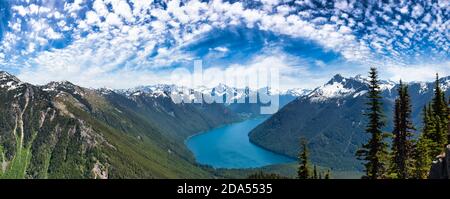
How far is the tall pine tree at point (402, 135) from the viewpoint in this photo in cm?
3288

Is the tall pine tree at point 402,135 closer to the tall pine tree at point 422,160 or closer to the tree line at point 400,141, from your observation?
the tree line at point 400,141

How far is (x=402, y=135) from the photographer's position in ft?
113

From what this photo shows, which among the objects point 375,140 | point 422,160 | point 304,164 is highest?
point 375,140

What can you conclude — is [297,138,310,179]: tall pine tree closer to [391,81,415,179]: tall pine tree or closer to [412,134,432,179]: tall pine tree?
[391,81,415,179]: tall pine tree

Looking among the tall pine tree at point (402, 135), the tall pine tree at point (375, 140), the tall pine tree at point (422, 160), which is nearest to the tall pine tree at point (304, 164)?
the tall pine tree at point (402, 135)

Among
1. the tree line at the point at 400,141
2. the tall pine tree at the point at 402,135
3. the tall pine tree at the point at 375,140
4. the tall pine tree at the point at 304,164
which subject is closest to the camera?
the tall pine tree at the point at 375,140

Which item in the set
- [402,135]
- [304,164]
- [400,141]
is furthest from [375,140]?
[304,164]

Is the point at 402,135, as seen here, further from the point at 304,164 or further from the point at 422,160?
the point at 304,164

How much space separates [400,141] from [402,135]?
960 mm

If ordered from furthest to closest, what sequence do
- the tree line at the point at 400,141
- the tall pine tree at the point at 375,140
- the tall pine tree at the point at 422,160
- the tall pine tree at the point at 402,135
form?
1. the tall pine tree at the point at 422,160
2. the tall pine tree at the point at 402,135
3. the tree line at the point at 400,141
4. the tall pine tree at the point at 375,140

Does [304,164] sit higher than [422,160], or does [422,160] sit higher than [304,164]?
[422,160]
